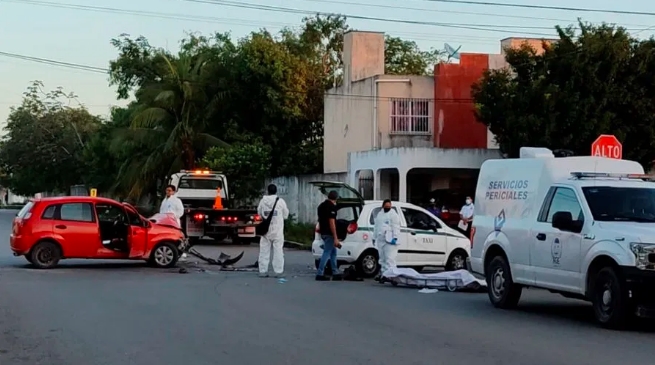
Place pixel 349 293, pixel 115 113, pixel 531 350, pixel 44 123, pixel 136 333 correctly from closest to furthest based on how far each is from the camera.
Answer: pixel 531 350 < pixel 136 333 < pixel 349 293 < pixel 115 113 < pixel 44 123

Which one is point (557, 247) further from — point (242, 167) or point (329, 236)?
point (242, 167)

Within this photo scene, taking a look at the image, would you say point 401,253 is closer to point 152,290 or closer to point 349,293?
point 349,293

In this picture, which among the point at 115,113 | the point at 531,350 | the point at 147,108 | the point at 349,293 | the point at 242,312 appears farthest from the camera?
the point at 115,113

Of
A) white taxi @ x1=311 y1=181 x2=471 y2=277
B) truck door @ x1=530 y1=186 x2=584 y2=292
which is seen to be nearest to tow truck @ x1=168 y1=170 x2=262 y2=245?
white taxi @ x1=311 y1=181 x2=471 y2=277

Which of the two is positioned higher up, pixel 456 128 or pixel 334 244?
pixel 456 128

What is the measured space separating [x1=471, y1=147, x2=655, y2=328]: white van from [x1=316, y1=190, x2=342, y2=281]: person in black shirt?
14.1ft

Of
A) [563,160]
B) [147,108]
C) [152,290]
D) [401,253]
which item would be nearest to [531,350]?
[563,160]

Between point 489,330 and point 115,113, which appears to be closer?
point 489,330

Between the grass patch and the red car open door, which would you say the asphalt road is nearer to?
the red car open door

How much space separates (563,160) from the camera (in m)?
14.4

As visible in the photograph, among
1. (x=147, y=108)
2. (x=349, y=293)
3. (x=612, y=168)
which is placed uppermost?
(x=147, y=108)

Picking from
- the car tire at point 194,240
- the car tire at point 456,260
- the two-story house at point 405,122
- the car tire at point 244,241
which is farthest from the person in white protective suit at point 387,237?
the two-story house at point 405,122

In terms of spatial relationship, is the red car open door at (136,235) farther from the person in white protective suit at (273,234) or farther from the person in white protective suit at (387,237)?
the person in white protective suit at (387,237)

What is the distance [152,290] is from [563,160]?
7.29m
